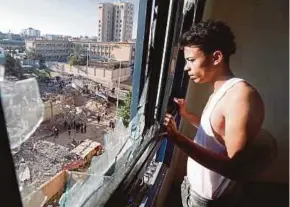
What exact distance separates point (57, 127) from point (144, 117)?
0.65 m

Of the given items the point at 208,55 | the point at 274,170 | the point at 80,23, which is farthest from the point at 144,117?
the point at 274,170

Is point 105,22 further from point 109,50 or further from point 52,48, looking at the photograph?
point 52,48

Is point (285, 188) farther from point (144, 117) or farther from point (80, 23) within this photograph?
point (80, 23)

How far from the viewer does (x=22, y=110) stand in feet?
1.40

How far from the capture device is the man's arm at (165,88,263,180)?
1.10 meters

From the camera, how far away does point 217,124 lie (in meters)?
1.22

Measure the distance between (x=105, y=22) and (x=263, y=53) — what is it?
2175mm

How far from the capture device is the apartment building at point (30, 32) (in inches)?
18.9

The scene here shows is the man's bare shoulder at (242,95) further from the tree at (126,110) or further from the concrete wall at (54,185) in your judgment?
the concrete wall at (54,185)

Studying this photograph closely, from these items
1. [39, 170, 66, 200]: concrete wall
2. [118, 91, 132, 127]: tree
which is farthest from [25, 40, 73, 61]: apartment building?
[118, 91, 132, 127]: tree

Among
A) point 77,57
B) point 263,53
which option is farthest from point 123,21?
point 263,53

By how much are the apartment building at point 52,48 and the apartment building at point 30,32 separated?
0.05ft

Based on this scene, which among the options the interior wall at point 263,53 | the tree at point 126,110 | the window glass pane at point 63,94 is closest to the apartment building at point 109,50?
the window glass pane at point 63,94

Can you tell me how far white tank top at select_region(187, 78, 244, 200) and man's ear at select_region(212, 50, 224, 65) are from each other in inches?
5.6
